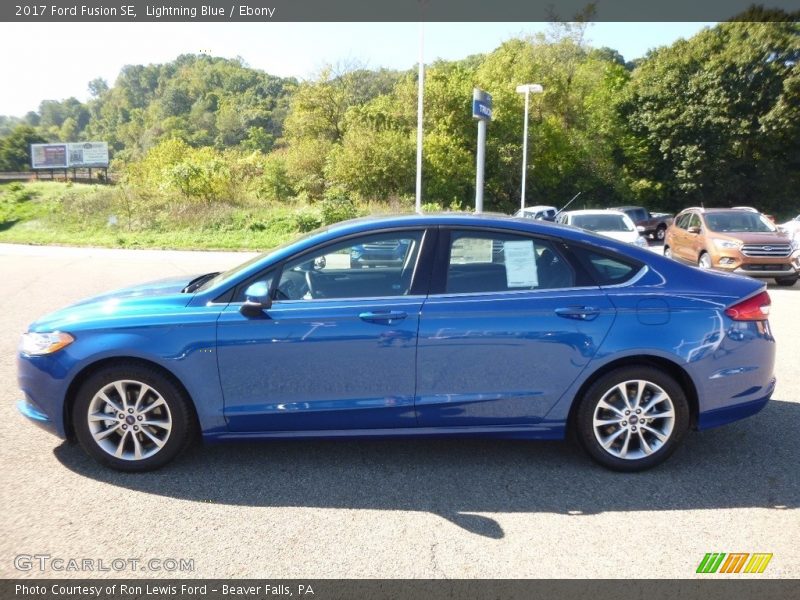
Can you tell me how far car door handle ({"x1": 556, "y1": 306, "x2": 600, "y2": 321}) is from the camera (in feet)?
13.5

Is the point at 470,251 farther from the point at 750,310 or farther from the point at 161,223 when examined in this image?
the point at 161,223

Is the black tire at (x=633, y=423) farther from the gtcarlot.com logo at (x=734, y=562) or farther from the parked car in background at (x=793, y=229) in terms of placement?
the parked car in background at (x=793, y=229)

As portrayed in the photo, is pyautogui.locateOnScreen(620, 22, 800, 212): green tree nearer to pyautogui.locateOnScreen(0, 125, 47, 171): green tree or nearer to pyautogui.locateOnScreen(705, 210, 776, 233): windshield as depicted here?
pyautogui.locateOnScreen(705, 210, 776, 233): windshield

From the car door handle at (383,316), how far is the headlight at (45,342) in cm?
183

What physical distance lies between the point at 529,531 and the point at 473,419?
2.76 feet

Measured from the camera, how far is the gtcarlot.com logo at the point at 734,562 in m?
3.17

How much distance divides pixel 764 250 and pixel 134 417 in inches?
533

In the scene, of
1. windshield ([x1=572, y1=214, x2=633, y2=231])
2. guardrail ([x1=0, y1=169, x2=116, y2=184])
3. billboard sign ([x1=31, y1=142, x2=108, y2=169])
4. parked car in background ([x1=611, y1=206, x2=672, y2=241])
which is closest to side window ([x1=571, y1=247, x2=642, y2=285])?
windshield ([x1=572, y1=214, x2=633, y2=231])

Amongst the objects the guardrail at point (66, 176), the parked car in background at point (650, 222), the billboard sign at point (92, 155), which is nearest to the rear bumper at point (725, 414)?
the parked car in background at point (650, 222)

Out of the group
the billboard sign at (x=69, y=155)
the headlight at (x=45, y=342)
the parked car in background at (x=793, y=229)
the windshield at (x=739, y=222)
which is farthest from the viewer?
the billboard sign at (x=69, y=155)

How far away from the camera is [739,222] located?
49.3 ft

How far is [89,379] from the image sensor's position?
4.12 m

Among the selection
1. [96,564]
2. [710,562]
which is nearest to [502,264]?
[710,562]
